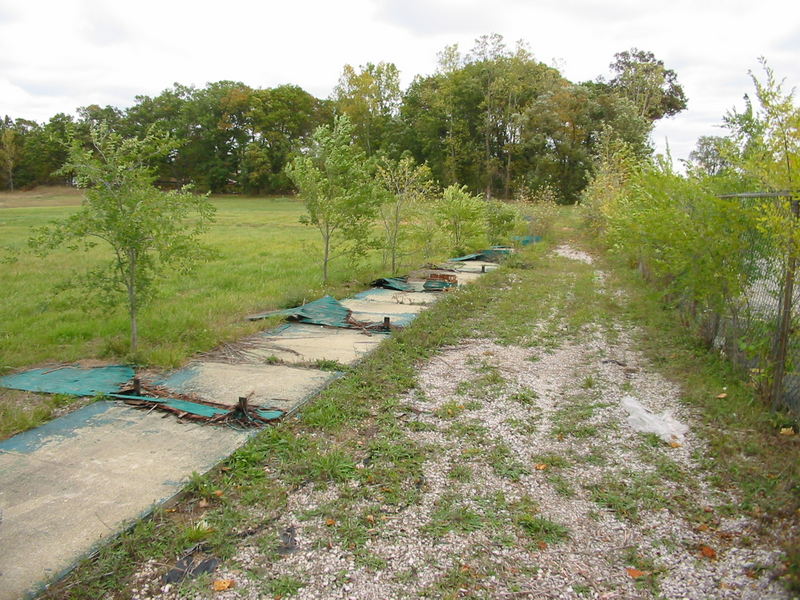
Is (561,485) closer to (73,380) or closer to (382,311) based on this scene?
(73,380)

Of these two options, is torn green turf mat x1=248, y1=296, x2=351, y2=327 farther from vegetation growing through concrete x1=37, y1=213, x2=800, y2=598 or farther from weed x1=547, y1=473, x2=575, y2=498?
weed x1=547, y1=473, x2=575, y2=498

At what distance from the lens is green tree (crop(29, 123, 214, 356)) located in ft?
15.2

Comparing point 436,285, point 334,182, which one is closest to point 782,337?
point 436,285

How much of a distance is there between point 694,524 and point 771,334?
2.12 metres

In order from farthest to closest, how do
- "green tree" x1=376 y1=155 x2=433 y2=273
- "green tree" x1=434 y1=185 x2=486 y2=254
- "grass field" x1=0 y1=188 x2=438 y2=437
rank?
"green tree" x1=434 y1=185 x2=486 y2=254 < "green tree" x1=376 y1=155 x2=433 y2=273 < "grass field" x1=0 y1=188 x2=438 y2=437

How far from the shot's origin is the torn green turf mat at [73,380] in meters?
4.20

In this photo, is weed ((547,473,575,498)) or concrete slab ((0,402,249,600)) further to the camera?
weed ((547,473,575,498))

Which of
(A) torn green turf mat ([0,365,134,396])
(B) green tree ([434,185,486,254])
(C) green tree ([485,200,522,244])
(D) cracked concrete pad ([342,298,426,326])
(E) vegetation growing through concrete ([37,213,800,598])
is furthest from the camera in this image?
(C) green tree ([485,200,522,244])

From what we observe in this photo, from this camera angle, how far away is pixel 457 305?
791cm

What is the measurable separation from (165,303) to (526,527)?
606 centimetres

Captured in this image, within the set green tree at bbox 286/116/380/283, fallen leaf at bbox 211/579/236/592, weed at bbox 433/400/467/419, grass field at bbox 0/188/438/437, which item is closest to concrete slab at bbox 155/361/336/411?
grass field at bbox 0/188/438/437

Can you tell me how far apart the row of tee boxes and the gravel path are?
3.40 ft

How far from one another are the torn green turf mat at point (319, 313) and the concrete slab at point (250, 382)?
1665 millimetres

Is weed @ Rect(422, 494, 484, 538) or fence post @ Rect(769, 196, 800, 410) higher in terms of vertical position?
fence post @ Rect(769, 196, 800, 410)
